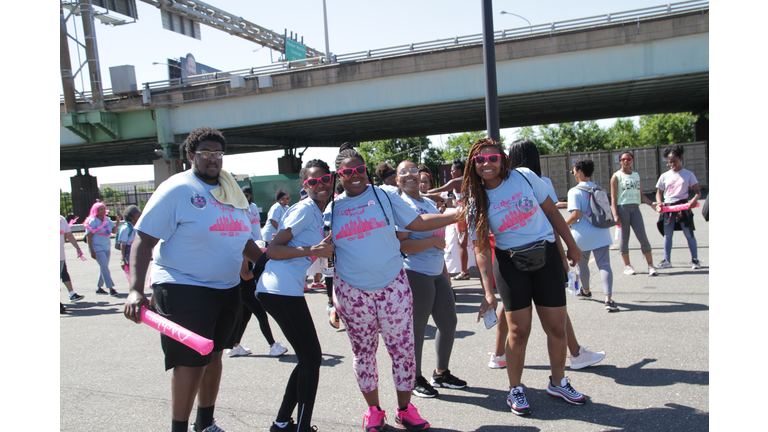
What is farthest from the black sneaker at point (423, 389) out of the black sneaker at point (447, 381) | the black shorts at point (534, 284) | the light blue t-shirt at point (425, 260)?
the black shorts at point (534, 284)

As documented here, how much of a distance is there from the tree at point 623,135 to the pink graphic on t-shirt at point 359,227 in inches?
2273

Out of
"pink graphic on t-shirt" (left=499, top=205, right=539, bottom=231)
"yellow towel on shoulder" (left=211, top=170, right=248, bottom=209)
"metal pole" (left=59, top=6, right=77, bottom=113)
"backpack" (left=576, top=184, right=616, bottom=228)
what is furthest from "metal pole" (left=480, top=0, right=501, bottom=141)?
"metal pole" (left=59, top=6, right=77, bottom=113)

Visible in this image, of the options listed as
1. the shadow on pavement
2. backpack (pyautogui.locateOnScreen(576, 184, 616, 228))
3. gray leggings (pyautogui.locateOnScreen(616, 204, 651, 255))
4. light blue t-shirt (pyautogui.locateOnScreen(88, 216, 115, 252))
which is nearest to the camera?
the shadow on pavement

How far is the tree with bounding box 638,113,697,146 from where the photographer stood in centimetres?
5022

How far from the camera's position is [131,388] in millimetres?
4516

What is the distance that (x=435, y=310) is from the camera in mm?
4086

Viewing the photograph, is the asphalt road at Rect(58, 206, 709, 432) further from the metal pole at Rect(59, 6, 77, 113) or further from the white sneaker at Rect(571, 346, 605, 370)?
the metal pole at Rect(59, 6, 77, 113)

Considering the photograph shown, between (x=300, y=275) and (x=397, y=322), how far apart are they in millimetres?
724

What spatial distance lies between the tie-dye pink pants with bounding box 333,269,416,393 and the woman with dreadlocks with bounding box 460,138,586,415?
0.65 m

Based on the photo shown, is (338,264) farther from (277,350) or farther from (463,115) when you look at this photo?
(463,115)

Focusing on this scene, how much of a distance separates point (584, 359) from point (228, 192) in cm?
330

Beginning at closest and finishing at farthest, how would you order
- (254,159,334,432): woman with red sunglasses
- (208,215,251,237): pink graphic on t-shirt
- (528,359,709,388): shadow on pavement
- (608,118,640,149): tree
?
(208,215,251,237): pink graphic on t-shirt, (254,159,334,432): woman with red sunglasses, (528,359,709,388): shadow on pavement, (608,118,640,149): tree

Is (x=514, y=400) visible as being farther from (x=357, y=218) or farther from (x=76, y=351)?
(x=76, y=351)

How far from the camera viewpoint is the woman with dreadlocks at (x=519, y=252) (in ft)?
11.5
